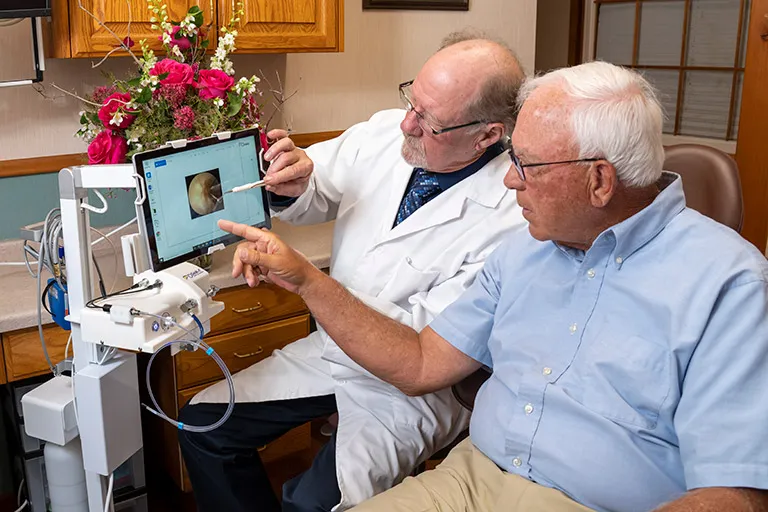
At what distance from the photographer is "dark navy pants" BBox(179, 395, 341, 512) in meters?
1.75

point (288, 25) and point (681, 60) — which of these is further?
point (681, 60)

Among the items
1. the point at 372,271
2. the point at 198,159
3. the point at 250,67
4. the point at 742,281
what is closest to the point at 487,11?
the point at 250,67

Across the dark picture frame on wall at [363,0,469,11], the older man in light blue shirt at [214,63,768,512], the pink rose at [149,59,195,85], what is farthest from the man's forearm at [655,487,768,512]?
the dark picture frame on wall at [363,0,469,11]

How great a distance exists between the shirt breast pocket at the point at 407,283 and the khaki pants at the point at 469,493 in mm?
425

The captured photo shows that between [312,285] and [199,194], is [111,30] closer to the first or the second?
[199,194]

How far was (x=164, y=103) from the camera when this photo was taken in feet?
6.12

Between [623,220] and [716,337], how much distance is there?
0.26 metres

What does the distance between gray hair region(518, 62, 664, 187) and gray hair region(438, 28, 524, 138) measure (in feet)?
1.47

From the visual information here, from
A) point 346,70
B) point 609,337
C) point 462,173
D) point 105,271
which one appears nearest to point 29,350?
point 105,271

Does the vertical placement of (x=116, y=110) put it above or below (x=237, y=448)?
above

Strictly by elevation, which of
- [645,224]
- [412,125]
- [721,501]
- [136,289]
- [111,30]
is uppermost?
[111,30]

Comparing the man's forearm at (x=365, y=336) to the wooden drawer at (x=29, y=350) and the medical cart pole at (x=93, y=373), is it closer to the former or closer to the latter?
the medical cart pole at (x=93, y=373)

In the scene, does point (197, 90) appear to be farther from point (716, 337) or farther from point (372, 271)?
point (716, 337)

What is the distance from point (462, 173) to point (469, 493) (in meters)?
0.75
